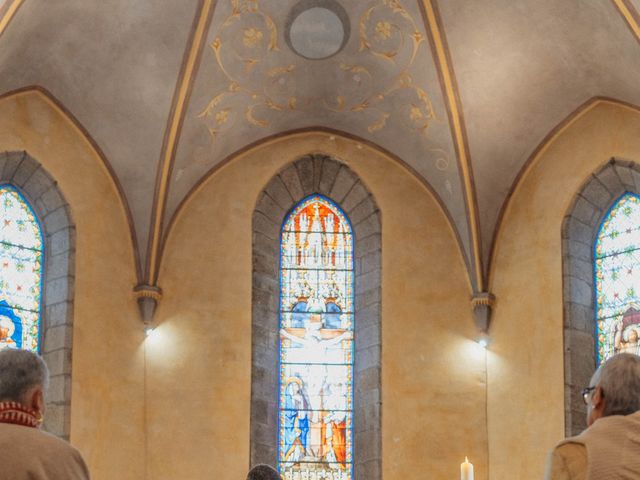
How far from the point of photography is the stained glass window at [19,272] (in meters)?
13.3

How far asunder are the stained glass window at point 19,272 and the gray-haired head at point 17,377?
30.4 feet

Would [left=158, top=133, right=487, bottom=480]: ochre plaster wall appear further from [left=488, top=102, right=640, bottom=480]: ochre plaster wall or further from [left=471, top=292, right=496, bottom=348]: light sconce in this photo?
[left=488, top=102, right=640, bottom=480]: ochre plaster wall

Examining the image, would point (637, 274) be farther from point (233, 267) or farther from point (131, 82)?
point (131, 82)

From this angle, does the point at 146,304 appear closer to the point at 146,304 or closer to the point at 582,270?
the point at 146,304

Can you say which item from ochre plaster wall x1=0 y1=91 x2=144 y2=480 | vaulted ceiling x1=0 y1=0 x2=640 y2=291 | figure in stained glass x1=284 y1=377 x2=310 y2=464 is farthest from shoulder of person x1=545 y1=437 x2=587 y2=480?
figure in stained glass x1=284 y1=377 x2=310 y2=464

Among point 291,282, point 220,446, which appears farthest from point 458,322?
point 220,446

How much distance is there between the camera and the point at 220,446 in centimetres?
1350

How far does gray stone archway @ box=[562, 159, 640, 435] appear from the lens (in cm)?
1322

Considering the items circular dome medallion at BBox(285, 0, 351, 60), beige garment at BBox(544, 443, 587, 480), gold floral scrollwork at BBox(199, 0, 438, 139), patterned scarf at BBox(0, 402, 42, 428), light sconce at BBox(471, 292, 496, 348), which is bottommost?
beige garment at BBox(544, 443, 587, 480)

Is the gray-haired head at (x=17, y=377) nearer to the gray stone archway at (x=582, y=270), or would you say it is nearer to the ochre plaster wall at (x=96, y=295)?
the ochre plaster wall at (x=96, y=295)

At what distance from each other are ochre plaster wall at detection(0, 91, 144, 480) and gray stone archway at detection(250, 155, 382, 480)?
4.10 ft

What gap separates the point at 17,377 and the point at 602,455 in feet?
5.70

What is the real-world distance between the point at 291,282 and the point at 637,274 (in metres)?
3.65

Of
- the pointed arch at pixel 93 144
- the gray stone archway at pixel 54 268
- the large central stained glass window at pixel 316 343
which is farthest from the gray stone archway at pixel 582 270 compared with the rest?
the gray stone archway at pixel 54 268
